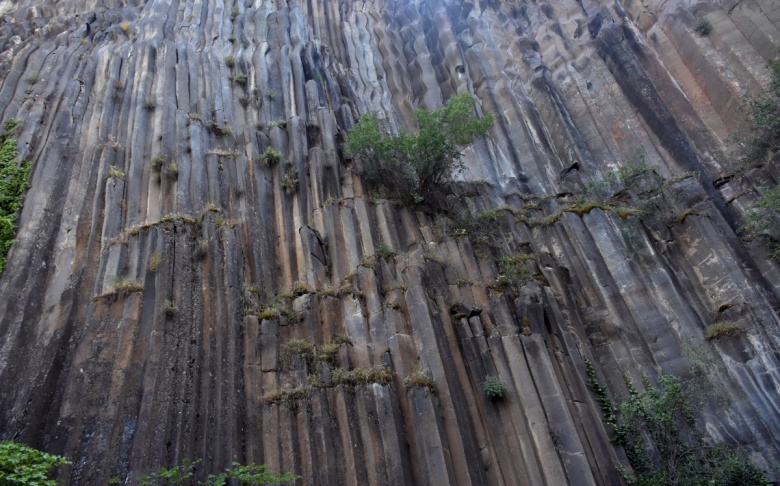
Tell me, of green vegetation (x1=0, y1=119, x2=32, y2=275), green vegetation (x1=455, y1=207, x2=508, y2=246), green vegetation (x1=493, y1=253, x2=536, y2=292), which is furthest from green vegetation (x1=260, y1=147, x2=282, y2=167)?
green vegetation (x1=493, y1=253, x2=536, y2=292)

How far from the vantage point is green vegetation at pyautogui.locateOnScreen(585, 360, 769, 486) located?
42.8 ft

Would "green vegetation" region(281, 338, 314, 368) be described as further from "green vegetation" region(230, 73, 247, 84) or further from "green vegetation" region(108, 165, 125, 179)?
"green vegetation" region(230, 73, 247, 84)

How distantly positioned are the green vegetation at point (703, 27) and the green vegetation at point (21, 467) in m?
30.0

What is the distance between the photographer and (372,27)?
35094 mm

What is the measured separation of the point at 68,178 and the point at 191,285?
21.8 feet

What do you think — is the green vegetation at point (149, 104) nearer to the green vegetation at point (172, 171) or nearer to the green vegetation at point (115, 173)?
the green vegetation at point (115, 173)


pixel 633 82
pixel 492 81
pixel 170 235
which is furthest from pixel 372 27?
pixel 170 235

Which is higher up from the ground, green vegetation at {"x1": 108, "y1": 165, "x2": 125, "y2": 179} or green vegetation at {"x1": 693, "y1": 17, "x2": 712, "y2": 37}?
green vegetation at {"x1": 693, "y1": 17, "x2": 712, "y2": 37}

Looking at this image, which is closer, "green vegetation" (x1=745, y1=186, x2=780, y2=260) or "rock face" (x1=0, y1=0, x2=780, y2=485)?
"rock face" (x1=0, y1=0, x2=780, y2=485)

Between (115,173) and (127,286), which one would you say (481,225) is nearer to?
(127,286)

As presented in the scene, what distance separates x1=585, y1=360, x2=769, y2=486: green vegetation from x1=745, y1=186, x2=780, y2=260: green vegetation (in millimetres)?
6862

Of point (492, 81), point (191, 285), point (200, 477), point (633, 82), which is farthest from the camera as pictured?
point (492, 81)

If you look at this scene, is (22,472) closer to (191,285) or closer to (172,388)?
(172,388)

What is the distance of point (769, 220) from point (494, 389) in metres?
11.6
